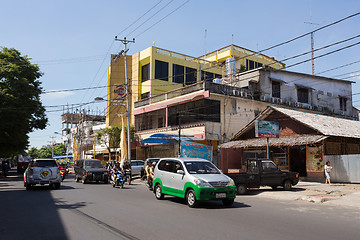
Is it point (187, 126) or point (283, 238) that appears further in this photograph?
point (187, 126)

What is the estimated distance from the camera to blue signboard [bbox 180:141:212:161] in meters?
23.9

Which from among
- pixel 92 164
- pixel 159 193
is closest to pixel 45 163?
pixel 92 164

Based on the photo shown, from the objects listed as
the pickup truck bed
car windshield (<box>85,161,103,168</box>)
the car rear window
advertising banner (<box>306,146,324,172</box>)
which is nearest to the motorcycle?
the car rear window

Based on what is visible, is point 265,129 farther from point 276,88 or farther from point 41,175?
point 276,88

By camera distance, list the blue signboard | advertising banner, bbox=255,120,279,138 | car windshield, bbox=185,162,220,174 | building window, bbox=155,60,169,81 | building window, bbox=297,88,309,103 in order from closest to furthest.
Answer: car windshield, bbox=185,162,220,174, advertising banner, bbox=255,120,279,138, the blue signboard, building window, bbox=297,88,309,103, building window, bbox=155,60,169,81

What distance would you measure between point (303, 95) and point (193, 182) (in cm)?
3220

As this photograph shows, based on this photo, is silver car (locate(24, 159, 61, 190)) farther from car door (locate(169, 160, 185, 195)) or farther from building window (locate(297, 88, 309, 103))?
building window (locate(297, 88, 309, 103))

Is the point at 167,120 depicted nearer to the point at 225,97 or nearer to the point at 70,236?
the point at 225,97

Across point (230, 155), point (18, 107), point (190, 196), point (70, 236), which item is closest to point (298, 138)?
point (230, 155)

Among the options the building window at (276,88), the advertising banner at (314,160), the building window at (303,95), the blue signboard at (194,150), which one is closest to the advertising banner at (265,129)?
the advertising banner at (314,160)

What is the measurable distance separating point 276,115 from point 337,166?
654 centimetres

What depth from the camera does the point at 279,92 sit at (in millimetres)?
36844

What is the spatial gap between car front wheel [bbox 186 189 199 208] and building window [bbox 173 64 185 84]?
115 ft

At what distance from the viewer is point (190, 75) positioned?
47.7 m
